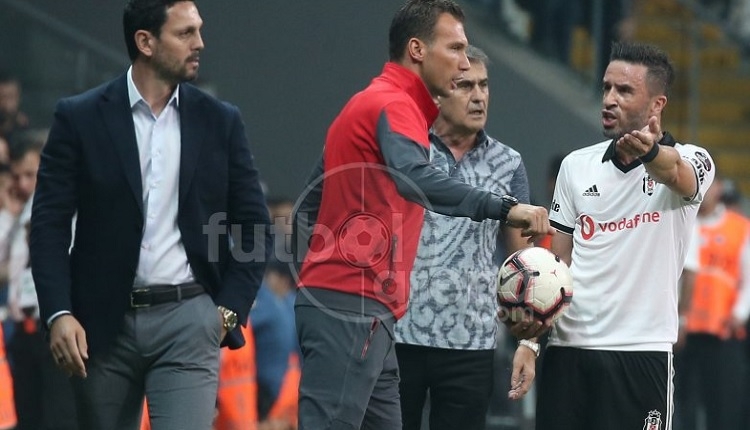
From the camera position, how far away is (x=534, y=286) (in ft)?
19.7

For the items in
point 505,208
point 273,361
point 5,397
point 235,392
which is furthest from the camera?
point 273,361

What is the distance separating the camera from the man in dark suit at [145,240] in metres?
5.66

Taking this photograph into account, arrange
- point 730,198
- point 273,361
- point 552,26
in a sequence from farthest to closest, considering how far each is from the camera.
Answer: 1. point 552,26
2. point 730,198
3. point 273,361

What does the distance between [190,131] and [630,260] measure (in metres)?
1.93

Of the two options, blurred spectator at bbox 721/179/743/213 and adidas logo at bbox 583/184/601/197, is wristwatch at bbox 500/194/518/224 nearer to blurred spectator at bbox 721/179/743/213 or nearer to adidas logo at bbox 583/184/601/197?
adidas logo at bbox 583/184/601/197

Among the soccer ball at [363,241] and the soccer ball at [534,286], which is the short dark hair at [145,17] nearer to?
the soccer ball at [363,241]

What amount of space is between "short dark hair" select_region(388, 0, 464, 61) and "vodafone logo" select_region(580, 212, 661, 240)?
41.8 inches

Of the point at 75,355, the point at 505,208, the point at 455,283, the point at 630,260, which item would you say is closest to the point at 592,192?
the point at 630,260

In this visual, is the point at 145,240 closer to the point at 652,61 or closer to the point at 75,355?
the point at 75,355

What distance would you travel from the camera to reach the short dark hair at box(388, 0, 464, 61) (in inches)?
230

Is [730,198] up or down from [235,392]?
up

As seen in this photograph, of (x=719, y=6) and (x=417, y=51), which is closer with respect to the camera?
(x=417, y=51)

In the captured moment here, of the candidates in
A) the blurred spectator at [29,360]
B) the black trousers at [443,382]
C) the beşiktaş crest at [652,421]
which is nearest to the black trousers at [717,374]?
the blurred spectator at [29,360]

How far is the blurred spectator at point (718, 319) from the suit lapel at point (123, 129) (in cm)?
739
